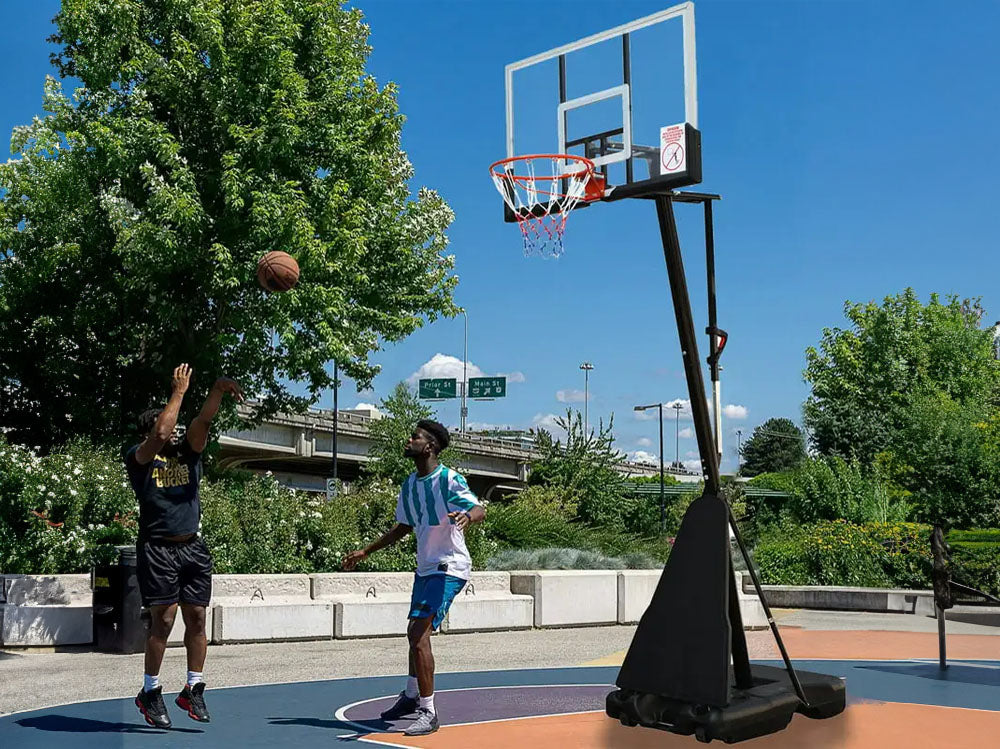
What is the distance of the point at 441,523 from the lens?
750 cm

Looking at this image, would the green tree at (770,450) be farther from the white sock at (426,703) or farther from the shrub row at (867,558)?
the white sock at (426,703)

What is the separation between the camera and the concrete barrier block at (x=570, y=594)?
16203mm

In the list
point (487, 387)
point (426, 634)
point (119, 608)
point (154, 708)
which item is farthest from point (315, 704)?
point (487, 387)

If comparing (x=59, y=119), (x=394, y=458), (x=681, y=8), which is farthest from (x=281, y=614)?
(x=394, y=458)

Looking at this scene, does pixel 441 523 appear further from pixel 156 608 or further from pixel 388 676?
pixel 388 676

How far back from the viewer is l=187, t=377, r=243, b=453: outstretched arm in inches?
288

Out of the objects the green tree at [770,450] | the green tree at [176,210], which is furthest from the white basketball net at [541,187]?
the green tree at [770,450]

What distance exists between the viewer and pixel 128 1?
22641 mm

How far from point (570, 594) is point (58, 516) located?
7.78m

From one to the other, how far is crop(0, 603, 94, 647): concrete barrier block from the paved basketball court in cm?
72

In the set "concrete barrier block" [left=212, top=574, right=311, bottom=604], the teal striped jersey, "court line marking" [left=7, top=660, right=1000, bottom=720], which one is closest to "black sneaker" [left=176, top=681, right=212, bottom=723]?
"court line marking" [left=7, top=660, right=1000, bottom=720]

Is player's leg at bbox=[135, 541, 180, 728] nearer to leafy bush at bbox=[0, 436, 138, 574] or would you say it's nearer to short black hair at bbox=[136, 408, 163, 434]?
short black hair at bbox=[136, 408, 163, 434]

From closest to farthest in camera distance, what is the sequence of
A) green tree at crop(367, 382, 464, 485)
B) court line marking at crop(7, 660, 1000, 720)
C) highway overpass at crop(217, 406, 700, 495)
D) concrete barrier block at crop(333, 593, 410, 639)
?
court line marking at crop(7, 660, 1000, 720), concrete barrier block at crop(333, 593, 410, 639), green tree at crop(367, 382, 464, 485), highway overpass at crop(217, 406, 700, 495)

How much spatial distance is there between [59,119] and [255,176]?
488 cm
